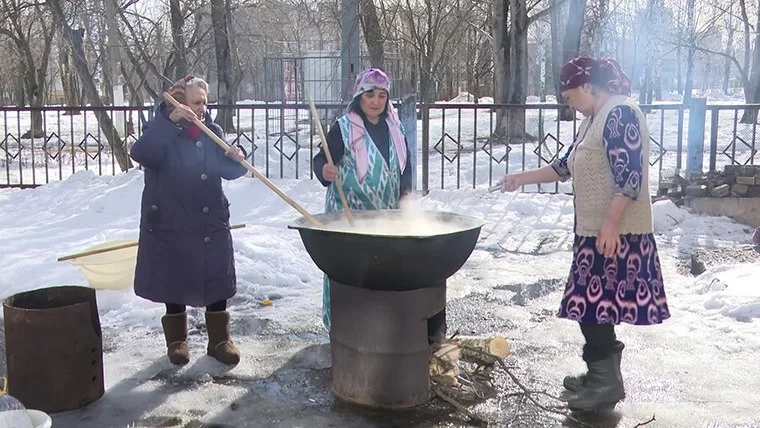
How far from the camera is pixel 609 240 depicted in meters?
3.49

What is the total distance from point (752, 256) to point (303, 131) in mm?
17374

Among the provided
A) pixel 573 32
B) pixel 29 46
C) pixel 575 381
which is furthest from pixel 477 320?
pixel 29 46

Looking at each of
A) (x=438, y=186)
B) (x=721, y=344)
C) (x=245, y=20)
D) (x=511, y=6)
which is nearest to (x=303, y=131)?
(x=245, y=20)

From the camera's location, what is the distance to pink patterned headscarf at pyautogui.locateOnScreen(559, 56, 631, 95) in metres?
3.54

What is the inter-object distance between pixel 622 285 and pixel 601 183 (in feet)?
1.57

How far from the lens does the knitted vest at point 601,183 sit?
351cm

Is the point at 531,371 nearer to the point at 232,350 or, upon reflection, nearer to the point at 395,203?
the point at 395,203

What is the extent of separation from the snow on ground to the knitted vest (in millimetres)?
894

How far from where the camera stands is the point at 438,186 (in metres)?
11.5

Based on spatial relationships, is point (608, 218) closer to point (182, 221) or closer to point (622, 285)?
point (622, 285)

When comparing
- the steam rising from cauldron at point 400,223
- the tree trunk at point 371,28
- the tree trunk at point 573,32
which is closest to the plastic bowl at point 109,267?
the steam rising from cauldron at point 400,223

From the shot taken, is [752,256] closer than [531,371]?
No

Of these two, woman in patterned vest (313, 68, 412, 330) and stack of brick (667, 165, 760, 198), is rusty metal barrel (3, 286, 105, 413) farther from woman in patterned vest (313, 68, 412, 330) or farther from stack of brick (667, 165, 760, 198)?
stack of brick (667, 165, 760, 198)

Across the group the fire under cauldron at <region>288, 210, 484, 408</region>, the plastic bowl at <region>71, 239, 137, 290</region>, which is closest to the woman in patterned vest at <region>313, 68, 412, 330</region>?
the fire under cauldron at <region>288, 210, 484, 408</region>
